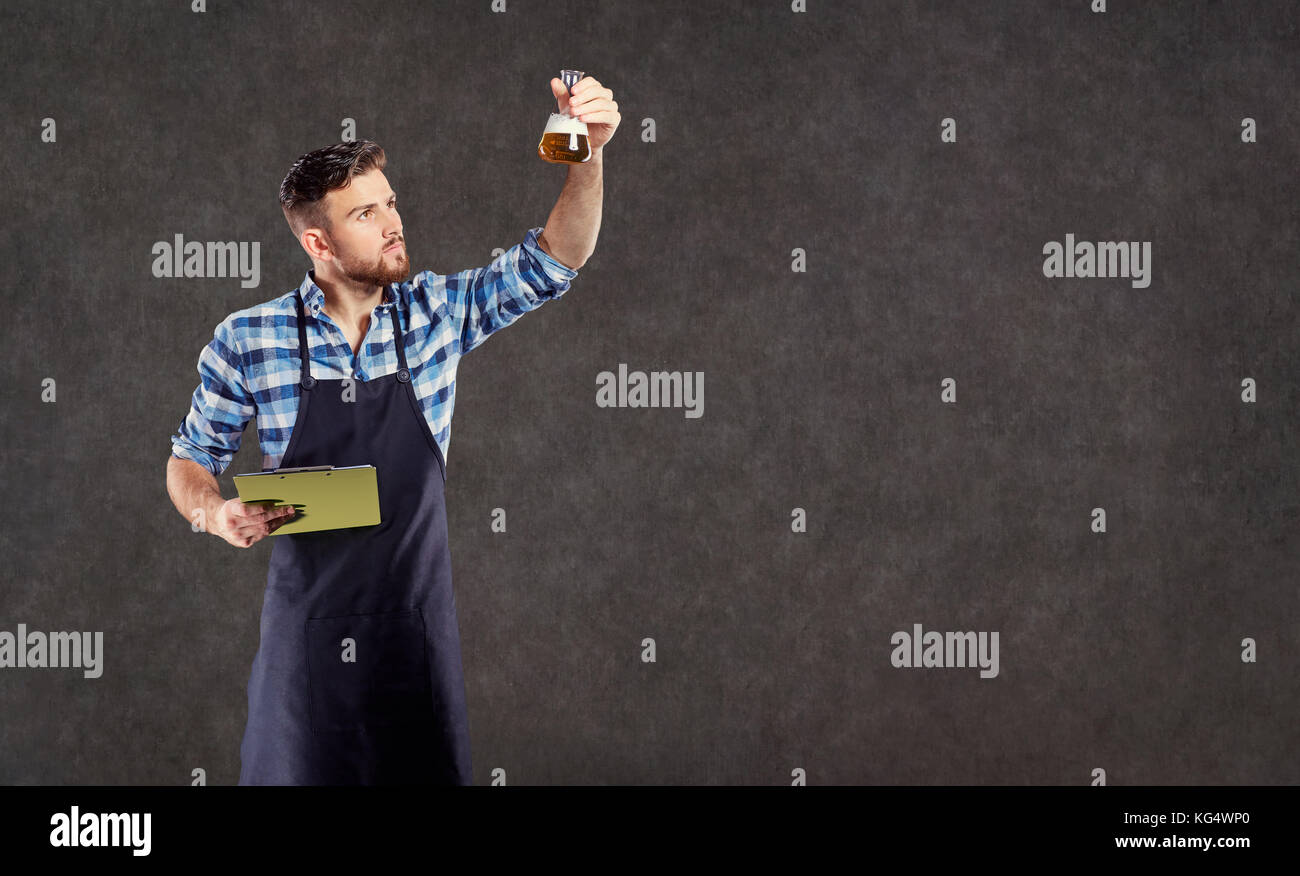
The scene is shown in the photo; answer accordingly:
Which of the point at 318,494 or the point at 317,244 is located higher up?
the point at 317,244

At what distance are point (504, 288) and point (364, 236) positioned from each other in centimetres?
33

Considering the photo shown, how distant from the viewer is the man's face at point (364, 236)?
2039mm

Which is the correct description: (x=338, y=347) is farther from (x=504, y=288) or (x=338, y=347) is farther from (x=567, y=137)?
(x=567, y=137)

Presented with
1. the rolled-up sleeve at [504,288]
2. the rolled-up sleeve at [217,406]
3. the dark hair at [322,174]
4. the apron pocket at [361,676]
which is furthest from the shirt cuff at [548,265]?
the apron pocket at [361,676]

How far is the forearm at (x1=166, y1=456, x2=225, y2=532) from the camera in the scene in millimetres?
1936

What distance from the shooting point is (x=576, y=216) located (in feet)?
6.52

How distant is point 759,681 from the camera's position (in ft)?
Result: 8.63

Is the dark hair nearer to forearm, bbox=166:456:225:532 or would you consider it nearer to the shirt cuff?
the shirt cuff

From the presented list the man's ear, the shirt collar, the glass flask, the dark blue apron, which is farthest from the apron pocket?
the glass flask

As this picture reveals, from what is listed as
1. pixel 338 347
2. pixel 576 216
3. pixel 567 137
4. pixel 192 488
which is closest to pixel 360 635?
pixel 192 488

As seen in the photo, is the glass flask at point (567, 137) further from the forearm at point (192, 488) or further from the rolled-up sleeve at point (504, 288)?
the forearm at point (192, 488)
